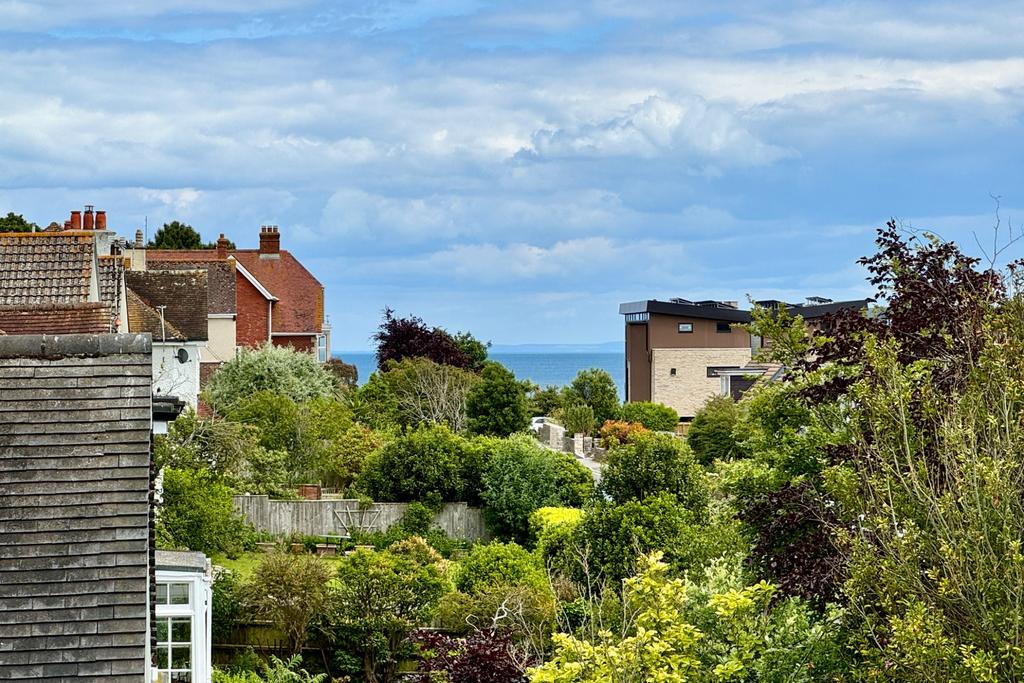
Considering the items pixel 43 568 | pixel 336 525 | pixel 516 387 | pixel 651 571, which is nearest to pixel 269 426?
pixel 336 525

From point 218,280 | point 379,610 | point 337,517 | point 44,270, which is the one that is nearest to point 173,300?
point 218,280

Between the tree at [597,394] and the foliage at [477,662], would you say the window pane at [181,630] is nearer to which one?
the foliage at [477,662]

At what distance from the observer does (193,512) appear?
3547 cm

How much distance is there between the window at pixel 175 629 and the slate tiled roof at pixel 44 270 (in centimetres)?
527

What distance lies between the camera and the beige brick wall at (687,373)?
288 feet

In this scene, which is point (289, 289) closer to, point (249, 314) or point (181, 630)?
point (249, 314)

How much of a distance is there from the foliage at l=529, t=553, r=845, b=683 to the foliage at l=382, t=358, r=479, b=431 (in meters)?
49.2

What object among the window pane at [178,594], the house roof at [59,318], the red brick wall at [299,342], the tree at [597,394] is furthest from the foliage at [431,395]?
the house roof at [59,318]

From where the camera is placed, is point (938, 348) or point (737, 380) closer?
point (938, 348)

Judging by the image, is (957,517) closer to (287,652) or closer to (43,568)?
(43,568)

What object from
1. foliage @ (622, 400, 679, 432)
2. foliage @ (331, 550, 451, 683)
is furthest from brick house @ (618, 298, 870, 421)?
foliage @ (331, 550, 451, 683)

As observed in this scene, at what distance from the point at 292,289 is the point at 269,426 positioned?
30.8m

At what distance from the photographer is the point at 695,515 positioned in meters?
37.2

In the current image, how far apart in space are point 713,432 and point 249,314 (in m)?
28.9
